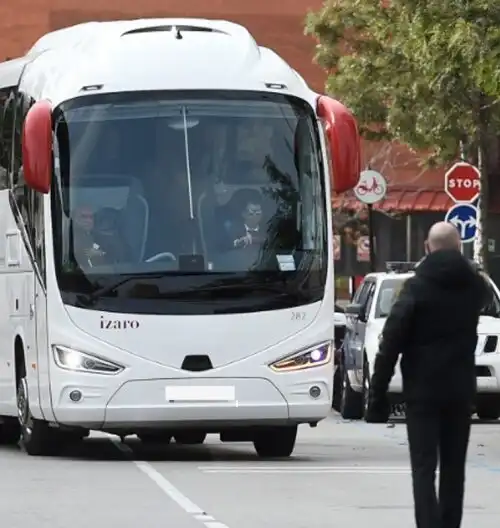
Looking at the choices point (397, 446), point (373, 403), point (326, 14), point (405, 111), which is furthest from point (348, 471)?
point (326, 14)

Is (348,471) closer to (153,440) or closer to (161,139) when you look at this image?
(161,139)

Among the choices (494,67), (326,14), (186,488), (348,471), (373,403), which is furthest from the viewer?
(326,14)

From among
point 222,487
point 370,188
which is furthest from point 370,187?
point 222,487

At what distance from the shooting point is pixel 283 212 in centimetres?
1900

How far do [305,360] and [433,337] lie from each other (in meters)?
7.55

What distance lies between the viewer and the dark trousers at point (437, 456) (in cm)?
1123

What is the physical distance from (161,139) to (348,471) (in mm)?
3366

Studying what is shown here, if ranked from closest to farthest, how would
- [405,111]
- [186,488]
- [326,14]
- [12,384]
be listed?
[186,488] < [12,384] < [405,111] < [326,14]

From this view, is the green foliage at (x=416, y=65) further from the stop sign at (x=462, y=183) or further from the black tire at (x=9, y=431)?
the black tire at (x=9, y=431)

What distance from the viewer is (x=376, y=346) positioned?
84.8ft

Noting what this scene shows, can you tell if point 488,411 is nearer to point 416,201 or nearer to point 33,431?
point 33,431

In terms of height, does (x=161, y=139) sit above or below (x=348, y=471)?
above

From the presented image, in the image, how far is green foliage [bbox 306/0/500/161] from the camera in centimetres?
2484

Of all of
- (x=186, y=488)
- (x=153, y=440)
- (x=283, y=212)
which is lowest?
(x=153, y=440)
